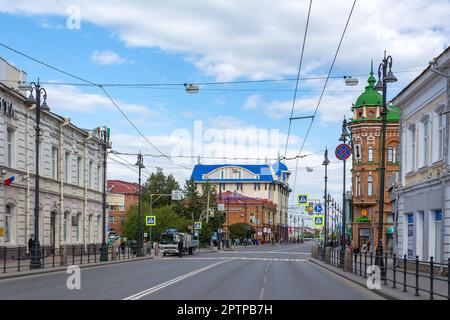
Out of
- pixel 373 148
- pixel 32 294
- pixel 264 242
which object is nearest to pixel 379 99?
pixel 373 148

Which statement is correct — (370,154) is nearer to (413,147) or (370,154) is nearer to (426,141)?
(413,147)

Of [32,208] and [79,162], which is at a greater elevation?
[79,162]

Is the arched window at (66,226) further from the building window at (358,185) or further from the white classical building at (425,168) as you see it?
the building window at (358,185)

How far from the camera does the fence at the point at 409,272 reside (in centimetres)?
1719

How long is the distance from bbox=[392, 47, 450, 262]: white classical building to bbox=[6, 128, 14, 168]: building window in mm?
22554

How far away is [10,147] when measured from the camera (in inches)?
1511

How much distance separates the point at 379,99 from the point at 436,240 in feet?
141

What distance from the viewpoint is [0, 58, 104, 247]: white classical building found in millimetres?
37812

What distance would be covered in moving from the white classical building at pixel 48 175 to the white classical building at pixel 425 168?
1965 centimetres

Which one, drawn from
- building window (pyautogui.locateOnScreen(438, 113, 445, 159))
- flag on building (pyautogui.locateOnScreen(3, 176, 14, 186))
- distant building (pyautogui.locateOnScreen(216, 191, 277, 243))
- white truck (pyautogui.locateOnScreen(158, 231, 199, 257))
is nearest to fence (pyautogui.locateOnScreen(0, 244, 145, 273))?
flag on building (pyautogui.locateOnScreen(3, 176, 14, 186))

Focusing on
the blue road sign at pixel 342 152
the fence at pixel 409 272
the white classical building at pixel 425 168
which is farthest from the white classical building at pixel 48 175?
the white classical building at pixel 425 168

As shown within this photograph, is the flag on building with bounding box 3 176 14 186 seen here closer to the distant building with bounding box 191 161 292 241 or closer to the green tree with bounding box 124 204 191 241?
the green tree with bounding box 124 204 191 241
